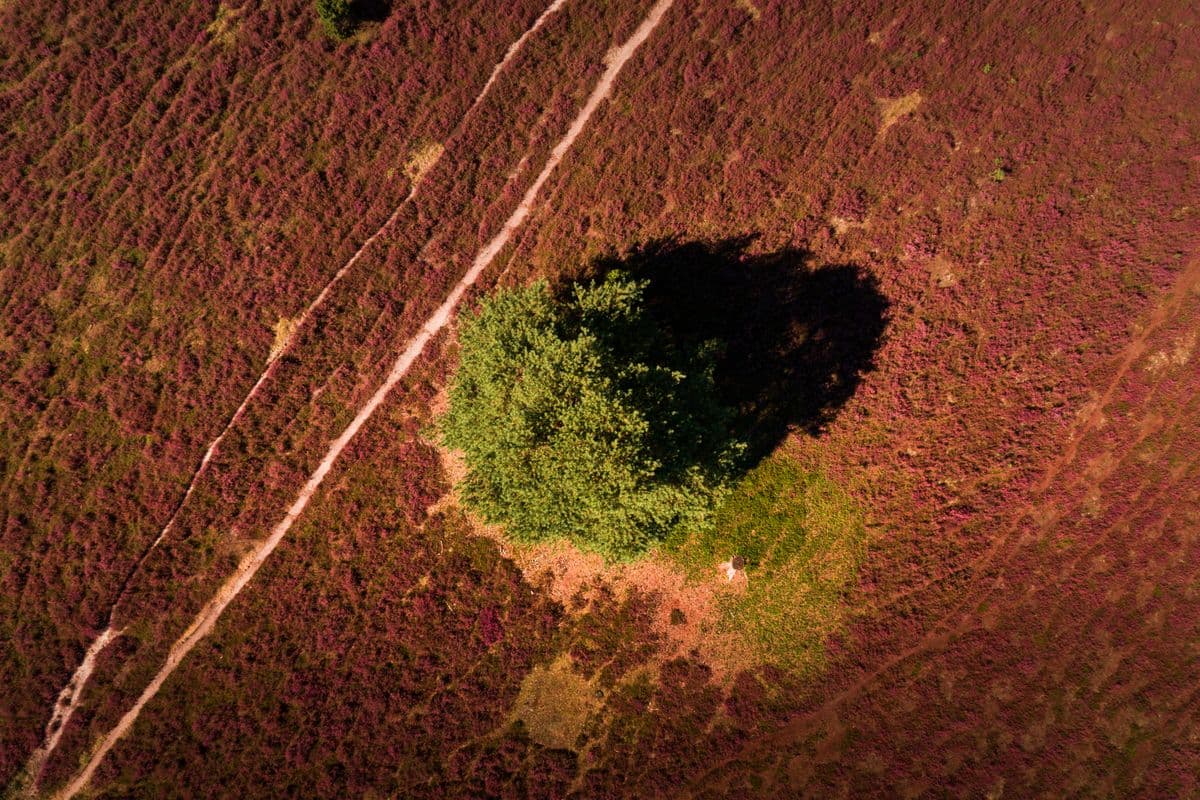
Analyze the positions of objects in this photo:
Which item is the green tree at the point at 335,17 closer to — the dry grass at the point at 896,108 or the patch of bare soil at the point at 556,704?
the dry grass at the point at 896,108

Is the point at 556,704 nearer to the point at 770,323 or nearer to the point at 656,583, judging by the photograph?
the point at 656,583

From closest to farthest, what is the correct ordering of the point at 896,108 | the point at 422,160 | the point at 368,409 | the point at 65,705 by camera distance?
the point at 65,705 < the point at 896,108 < the point at 368,409 < the point at 422,160

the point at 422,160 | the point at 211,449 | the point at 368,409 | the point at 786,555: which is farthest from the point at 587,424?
the point at 211,449

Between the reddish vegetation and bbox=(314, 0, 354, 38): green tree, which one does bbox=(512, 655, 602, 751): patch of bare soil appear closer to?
the reddish vegetation

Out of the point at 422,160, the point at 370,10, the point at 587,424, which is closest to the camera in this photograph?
the point at 587,424

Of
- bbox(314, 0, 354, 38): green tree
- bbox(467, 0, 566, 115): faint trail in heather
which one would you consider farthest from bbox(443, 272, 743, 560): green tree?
bbox(314, 0, 354, 38): green tree

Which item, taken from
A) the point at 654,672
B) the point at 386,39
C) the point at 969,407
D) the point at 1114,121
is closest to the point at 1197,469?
the point at 969,407
